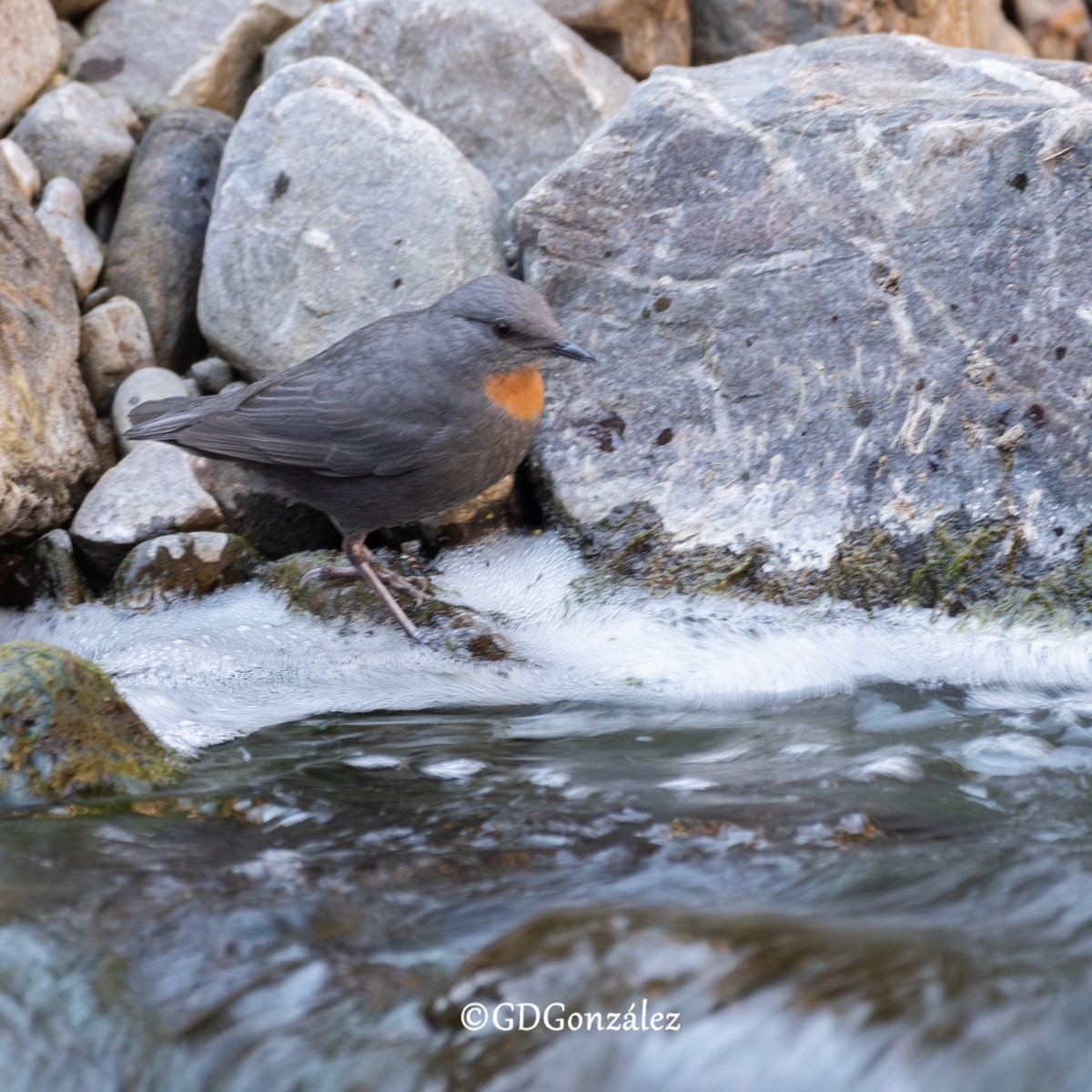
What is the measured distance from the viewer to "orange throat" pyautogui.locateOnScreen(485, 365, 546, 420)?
477 centimetres

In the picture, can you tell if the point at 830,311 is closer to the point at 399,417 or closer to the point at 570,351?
the point at 570,351

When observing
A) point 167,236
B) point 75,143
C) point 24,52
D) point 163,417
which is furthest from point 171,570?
point 24,52

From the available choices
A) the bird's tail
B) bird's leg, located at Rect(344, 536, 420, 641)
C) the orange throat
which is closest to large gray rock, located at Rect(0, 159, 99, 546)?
the bird's tail

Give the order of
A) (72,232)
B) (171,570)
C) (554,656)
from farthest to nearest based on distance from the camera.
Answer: (72,232) < (171,570) < (554,656)

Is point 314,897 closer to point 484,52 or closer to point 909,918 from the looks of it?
point 909,918

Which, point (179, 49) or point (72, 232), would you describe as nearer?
→ point (72, 232)

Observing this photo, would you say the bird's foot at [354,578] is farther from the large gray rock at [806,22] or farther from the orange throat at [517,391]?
the large gray rock at [806,22]

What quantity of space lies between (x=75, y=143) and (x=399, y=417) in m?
2.89

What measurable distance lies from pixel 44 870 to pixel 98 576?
8.31 feet

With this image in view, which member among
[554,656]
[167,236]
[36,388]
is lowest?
[554,656]

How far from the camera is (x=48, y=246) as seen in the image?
5.62 m

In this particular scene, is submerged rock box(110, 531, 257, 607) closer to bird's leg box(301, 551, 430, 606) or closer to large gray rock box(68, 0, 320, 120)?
bird's leg box(301, 551, 430, 606)

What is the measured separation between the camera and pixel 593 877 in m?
2.85

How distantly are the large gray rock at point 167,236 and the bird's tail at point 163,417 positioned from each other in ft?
3.28
